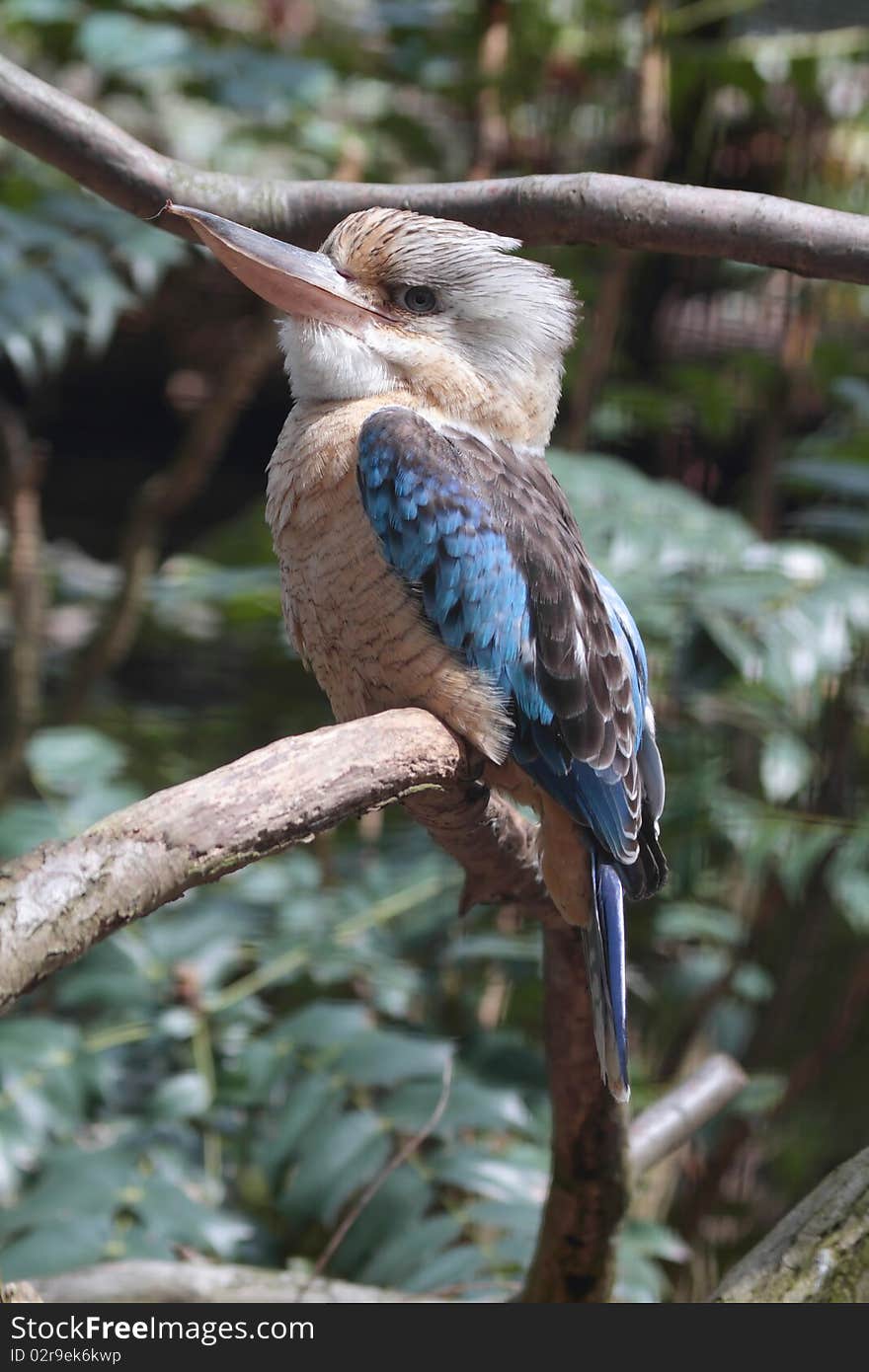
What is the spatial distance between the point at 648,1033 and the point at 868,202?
2.18 metres

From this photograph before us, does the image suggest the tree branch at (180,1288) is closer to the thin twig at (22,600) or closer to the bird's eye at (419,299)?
the bird's eye at (419,299)

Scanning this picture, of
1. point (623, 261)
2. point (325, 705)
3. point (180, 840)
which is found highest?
point (623, 261)

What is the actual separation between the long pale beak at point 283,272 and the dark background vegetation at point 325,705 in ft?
2.90

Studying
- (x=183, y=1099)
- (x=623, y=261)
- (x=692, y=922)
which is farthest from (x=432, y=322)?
(x=623, y=261)

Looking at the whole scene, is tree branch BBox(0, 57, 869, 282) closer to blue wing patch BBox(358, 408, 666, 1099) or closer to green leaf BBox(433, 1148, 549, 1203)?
blue wing patch BBox(358, 408, 666, 1099)

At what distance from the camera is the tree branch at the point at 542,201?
1471mm

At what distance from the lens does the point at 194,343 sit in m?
4.77

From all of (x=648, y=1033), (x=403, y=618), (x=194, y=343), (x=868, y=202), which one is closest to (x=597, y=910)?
(x=403, y=618)

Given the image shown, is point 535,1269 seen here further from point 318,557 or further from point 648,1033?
point 648,1033

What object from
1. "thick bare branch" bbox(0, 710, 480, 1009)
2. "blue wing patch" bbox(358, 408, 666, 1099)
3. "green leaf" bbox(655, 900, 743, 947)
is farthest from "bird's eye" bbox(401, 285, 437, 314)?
"green leaf" bbox(655, 900, 743, 947)

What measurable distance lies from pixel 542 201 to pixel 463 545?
38 centimetres

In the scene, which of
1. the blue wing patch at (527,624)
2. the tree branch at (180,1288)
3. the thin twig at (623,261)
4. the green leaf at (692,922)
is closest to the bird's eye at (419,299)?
the blue wing patch at (527,624)

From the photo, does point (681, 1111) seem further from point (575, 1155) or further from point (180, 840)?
point (180, 840)

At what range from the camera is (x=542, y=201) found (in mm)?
1511
